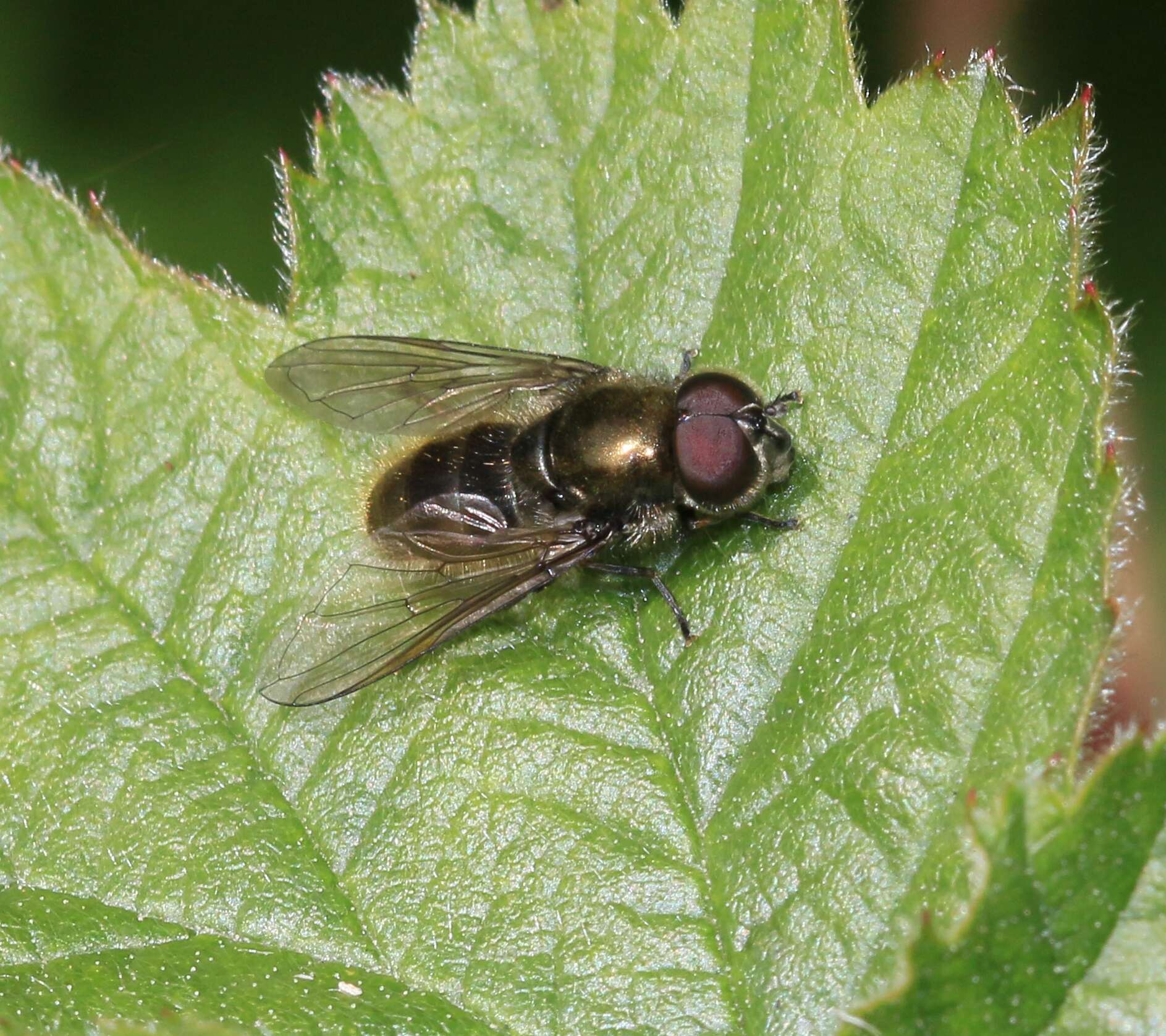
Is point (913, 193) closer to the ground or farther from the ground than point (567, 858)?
farther from the ground

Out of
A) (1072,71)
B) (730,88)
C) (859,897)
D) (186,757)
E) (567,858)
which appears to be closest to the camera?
(859,897)

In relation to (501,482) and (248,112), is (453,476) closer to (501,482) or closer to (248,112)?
(501,482)

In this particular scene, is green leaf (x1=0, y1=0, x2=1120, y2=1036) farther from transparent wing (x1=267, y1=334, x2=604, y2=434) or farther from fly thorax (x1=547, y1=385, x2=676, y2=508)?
fly thorax (x1=547, y1=385, x2=676, y2=508)

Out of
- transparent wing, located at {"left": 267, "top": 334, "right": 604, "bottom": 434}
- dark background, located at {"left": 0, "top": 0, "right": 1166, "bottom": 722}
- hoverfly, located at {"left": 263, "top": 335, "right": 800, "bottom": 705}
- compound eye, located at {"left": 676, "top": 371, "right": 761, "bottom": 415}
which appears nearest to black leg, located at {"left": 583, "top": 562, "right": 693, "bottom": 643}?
hoverfly, located at {"left": 263, "top": 335, "right": 800, "bottom": 705}

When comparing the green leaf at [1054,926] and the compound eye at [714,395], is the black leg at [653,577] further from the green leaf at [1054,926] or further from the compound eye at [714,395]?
the green leaf at [1054,926]

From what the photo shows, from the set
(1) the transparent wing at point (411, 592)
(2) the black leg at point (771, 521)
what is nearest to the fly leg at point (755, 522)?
(2) the black leg at point (771, 521)

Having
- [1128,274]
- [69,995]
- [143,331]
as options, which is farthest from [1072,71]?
[69,995]

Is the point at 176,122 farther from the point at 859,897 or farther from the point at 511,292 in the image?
the point at 859,897
